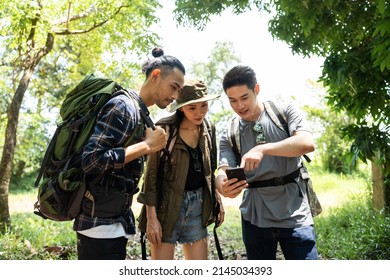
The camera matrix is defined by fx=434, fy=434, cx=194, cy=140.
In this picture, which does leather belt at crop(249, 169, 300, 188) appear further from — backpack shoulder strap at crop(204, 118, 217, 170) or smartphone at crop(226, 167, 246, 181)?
backpack shoulder strap at crop(204, 118, 217, 170)

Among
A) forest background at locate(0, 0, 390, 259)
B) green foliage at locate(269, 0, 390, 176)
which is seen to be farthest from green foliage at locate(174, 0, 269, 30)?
green foliage at locate(269, 0, 390, 176)

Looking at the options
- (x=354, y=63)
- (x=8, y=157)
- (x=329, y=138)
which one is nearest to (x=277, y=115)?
(x=354, y=63)

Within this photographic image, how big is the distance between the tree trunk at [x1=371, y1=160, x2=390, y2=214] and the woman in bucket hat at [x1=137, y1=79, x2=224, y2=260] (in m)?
2.55

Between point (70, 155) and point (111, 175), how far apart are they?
131mm

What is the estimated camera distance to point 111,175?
1.28m

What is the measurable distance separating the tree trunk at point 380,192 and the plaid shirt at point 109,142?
307 centimetres

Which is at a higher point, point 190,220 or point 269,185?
point 269,185

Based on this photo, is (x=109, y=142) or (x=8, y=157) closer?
(x=109, y=142)

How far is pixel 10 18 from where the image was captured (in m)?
3.64

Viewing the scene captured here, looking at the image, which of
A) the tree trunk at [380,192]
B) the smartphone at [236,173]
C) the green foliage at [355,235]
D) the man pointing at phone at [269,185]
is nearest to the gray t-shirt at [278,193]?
the man pointing at phone at [269,185]

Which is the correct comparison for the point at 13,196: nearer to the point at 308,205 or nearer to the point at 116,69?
the point at 116,69

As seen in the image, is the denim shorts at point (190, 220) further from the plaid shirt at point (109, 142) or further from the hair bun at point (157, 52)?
the hair bun at point (157, 52)

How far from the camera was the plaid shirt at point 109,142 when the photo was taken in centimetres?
118

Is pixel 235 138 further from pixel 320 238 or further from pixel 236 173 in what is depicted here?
pixel 320 238
